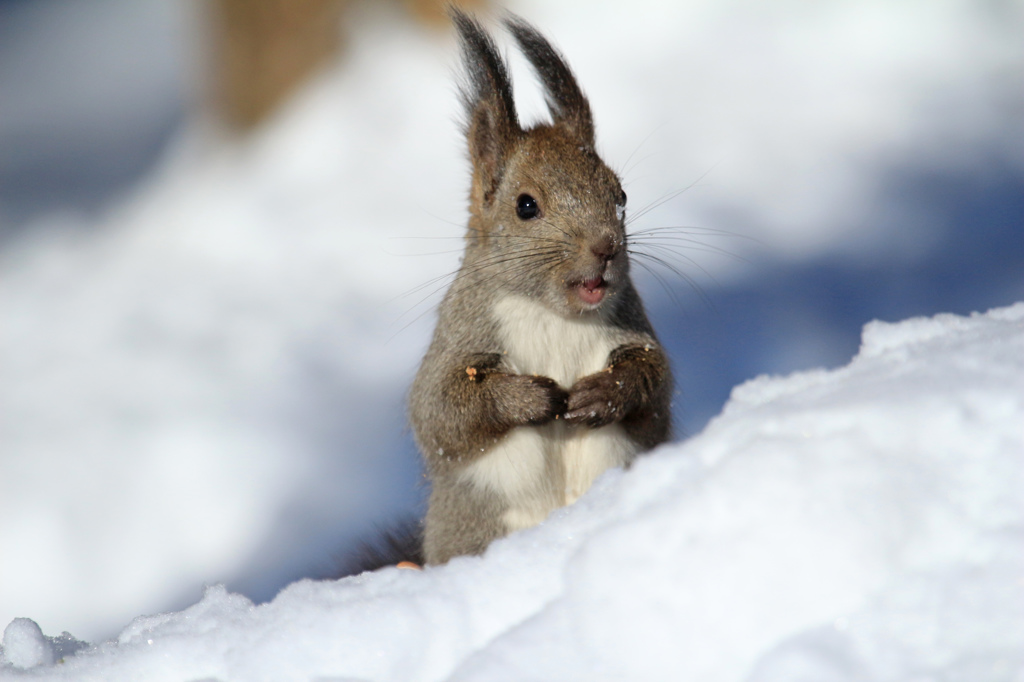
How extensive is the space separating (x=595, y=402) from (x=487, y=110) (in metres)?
0.59

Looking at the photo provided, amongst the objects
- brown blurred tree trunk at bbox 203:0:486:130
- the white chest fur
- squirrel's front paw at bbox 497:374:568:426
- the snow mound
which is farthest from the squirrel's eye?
brown blurred tree trunk at bbox 203:0:486:130

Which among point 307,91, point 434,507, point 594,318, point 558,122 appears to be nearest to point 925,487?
point 594,318

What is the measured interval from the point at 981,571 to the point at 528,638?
13.0 inches

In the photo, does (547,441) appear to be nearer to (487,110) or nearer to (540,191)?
(540,191)

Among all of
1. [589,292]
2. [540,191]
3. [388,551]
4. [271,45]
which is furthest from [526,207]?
[271,45]

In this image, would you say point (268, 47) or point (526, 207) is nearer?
point (526, 207)

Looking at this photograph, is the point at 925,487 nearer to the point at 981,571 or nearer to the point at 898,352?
the point at 981,571

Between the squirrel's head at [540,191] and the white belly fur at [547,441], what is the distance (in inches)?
1.8

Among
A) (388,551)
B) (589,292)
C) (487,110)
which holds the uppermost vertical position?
(487,110)

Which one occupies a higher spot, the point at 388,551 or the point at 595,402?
the point at 595,402

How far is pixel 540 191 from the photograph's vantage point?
4.77ft

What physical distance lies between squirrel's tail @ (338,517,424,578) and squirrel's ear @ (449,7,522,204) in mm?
765

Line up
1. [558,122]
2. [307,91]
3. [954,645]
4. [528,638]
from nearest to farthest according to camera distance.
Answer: [954,645], [528,638], [558,122], [307,91]

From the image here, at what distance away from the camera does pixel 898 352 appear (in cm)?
82
